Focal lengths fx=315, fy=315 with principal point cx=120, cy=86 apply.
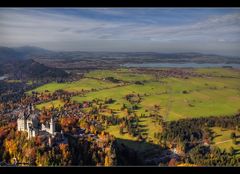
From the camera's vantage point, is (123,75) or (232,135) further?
(123,75)

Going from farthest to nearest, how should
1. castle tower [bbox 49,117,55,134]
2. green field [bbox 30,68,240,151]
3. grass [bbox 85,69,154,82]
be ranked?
grass [bbox 85,69,154,82] → green field [bbox 30,68,240,151] → castle tower [bbox 49,117,55,134]

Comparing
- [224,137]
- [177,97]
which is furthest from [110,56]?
[224,137]

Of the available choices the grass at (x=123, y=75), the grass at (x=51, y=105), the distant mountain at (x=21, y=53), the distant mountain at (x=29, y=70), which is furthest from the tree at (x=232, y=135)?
the distant mountain at (x=21, y=53)

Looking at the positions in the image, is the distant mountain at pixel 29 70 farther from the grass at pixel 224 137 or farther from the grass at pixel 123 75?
the grass at pixel 224 137

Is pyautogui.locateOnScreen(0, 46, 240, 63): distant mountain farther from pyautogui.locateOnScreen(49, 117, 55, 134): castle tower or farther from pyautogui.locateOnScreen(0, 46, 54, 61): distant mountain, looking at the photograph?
pyautogui.locateOnScreen(49, 117, 55, 134): castle tower

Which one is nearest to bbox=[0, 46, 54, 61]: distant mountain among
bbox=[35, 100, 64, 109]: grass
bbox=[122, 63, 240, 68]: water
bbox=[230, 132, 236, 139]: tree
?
bbox=[35, 100, 64, 109]: grass

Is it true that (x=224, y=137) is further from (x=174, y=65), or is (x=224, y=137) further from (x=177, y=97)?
(x=174, y=65)
